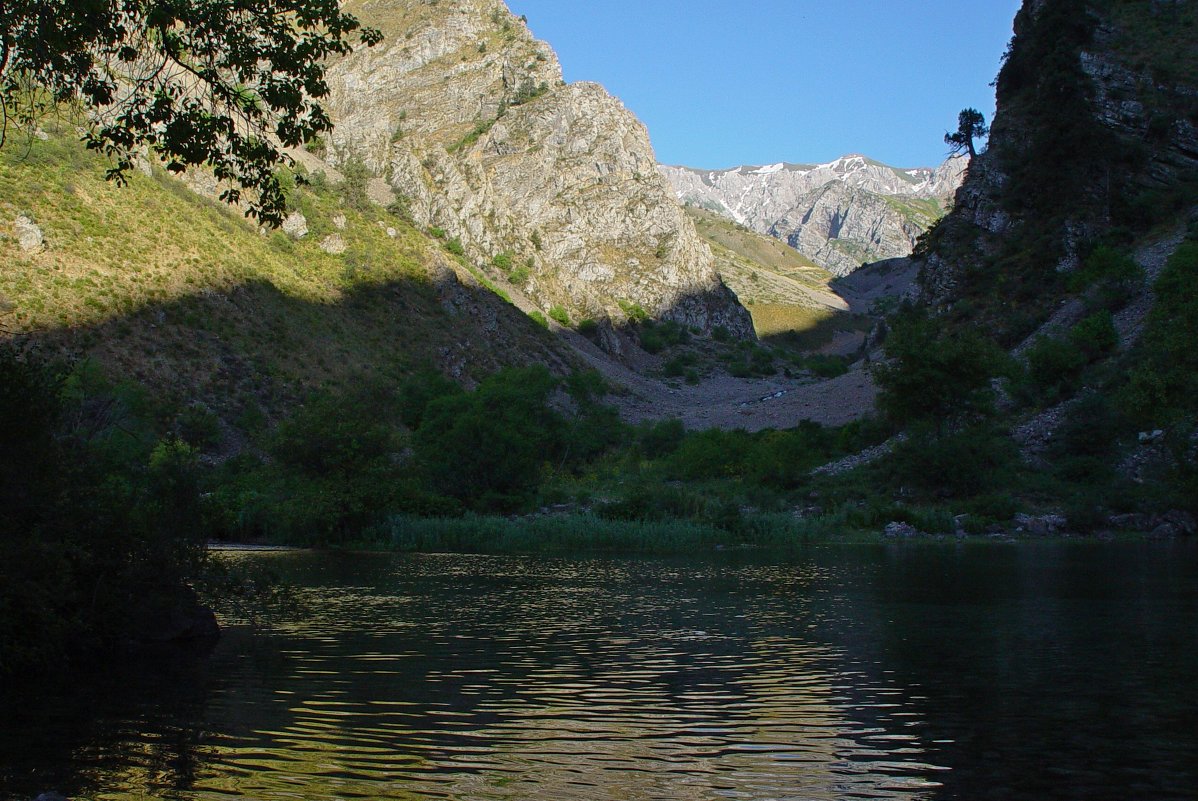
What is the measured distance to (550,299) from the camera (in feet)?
382

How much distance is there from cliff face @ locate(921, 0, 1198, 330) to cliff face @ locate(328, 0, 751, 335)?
181 feet

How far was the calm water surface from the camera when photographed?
8.87 m

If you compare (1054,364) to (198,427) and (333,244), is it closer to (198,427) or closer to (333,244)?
(198,427)

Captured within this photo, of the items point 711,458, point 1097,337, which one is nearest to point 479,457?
point 711,458

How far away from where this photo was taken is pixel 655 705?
11930 millimetres

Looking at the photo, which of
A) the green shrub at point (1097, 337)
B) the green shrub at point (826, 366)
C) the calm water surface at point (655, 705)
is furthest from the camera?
the green shrub at point (826, 366)

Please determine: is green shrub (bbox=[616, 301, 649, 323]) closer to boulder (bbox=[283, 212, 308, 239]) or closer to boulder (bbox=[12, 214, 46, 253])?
boulder (bbox=[283, 212, 308, 239])

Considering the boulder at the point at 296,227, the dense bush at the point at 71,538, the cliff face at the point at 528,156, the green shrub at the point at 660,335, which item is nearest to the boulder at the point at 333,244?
the boulder at the point at 296,227

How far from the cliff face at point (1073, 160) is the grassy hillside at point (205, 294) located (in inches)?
1547

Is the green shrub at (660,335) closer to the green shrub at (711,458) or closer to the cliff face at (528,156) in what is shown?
the cliff face at (528,156)

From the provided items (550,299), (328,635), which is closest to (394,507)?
(328,635)

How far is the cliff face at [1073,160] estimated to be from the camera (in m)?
62.3

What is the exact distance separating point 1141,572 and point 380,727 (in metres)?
22.4

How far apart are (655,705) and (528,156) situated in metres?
125
